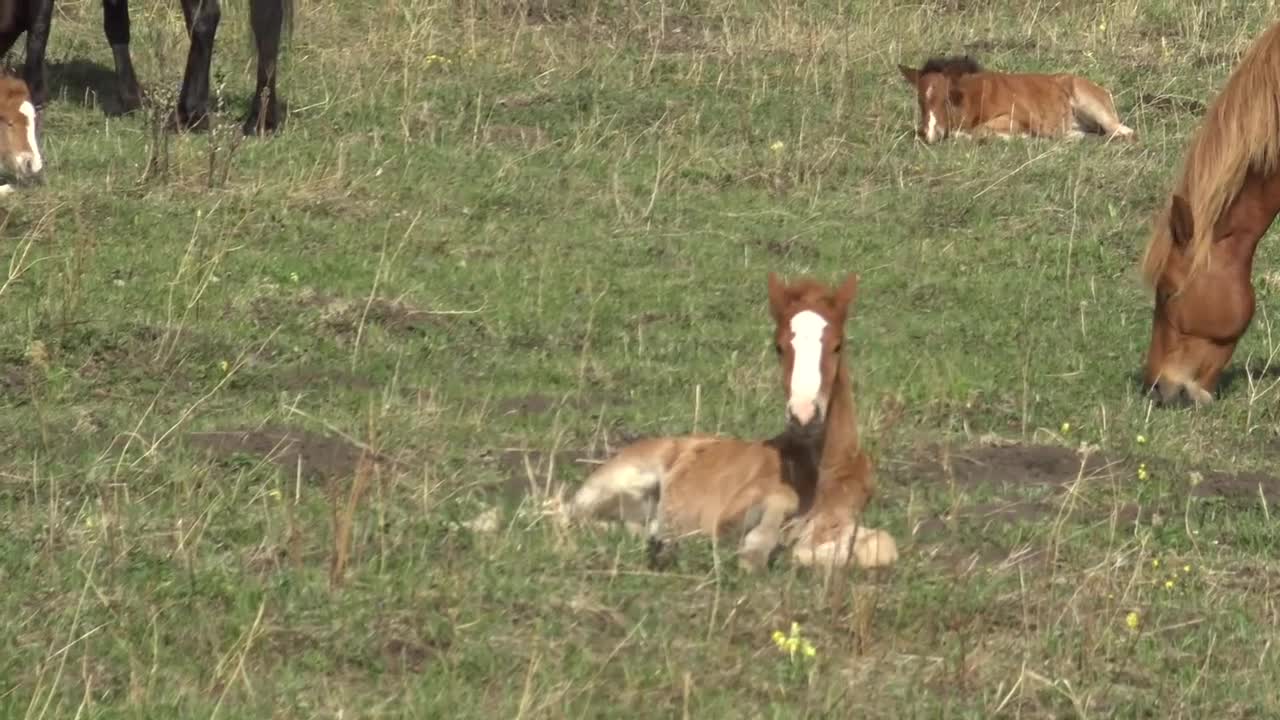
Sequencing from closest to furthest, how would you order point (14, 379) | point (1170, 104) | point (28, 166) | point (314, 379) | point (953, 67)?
point (14, 379) → point (314, 379) → point (28, 166) → point (953, 67) → point (1170, 104)

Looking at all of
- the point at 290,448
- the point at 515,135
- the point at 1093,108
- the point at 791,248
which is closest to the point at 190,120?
the point at 515,135

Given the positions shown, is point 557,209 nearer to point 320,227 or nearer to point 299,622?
point 320,227

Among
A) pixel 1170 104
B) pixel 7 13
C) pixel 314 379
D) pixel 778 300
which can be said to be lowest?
pixel 314 379

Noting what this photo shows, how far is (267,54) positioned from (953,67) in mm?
3811

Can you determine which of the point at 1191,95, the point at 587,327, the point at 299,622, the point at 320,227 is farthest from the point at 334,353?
the point at 1191,95

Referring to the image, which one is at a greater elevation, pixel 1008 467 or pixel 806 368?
pixel 806 368

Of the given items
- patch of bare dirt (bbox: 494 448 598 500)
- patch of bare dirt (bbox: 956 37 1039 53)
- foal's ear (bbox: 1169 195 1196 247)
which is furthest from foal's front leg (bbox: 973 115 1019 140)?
patch of bare dirt (bbox: 494 448 598 500)

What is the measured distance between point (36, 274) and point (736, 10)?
7.16 m

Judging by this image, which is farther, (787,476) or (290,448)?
(290,448)

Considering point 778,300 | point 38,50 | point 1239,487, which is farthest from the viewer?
point 38,50

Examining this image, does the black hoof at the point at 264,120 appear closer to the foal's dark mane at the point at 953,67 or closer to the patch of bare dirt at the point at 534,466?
the foal's dark mane at the point at 953,67

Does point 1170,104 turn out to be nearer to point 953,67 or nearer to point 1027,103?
point 1027,103

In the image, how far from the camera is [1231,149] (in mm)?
7824

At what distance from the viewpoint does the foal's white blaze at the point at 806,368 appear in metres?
5.15
